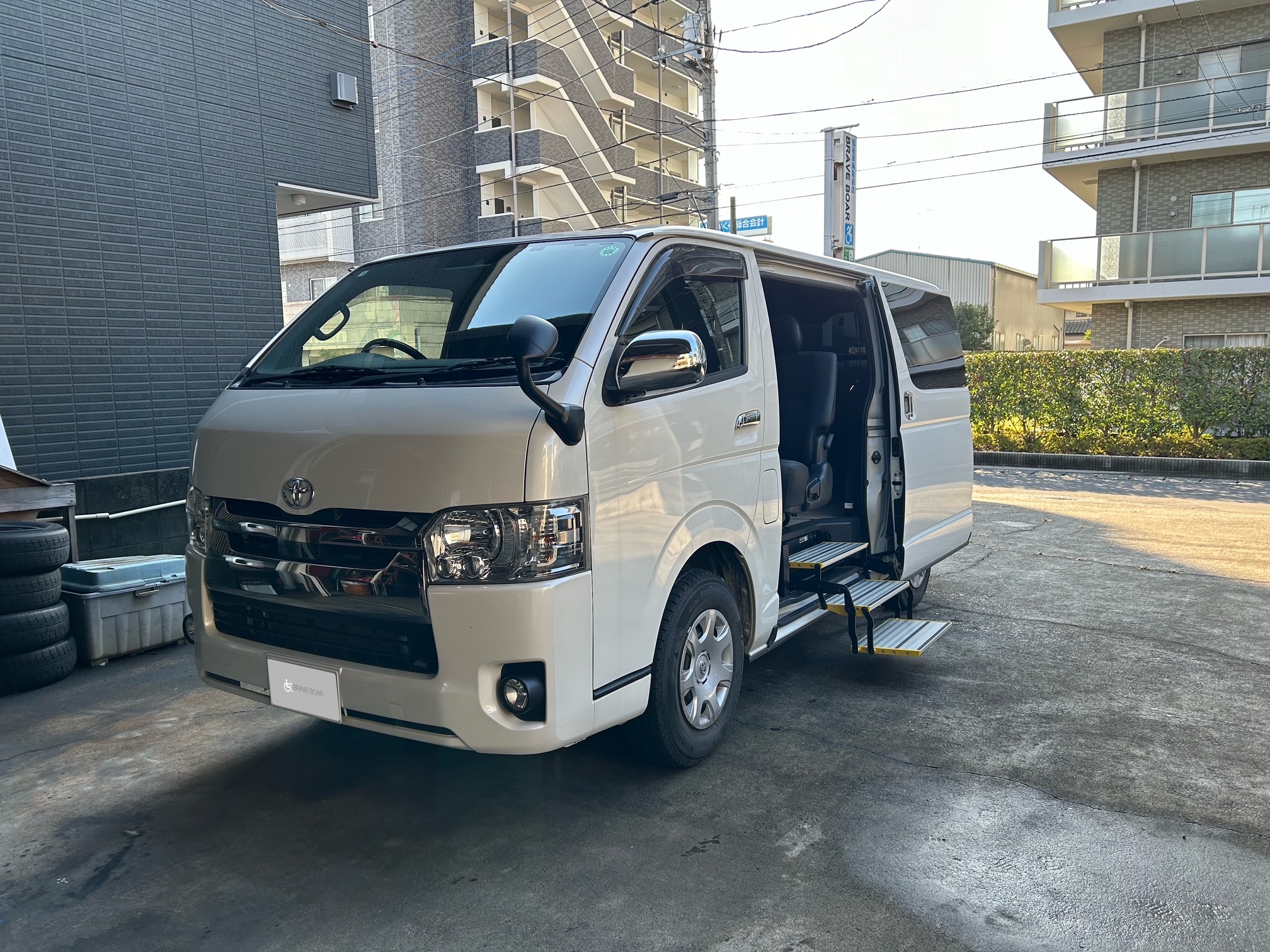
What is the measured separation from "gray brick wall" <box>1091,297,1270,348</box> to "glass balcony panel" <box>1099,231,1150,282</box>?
841mm

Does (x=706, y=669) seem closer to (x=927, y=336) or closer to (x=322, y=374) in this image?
(x=322, y=374)

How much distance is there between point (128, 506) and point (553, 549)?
19.8 ft

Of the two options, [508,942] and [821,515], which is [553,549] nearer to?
[508,942]

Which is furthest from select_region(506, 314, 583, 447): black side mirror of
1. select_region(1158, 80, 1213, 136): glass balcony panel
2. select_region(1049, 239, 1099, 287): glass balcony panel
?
select_region(1158, 80, 1213, 136): glass balcony panel

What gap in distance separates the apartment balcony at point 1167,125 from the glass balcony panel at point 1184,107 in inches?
0.5

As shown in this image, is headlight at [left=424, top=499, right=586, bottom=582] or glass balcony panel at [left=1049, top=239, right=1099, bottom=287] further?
glass balcony panel at [left=1049, top=239, right=1099, bottom=287]

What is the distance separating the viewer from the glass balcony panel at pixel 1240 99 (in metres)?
18.4

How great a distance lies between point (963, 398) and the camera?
6.52 m

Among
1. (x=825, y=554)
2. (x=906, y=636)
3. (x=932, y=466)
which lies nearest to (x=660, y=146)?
(x=932, y=466)

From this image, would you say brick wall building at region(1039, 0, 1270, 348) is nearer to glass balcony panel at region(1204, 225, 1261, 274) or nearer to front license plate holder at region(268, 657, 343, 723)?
glass balcony panel at region(1204, 225, 1261, 274)

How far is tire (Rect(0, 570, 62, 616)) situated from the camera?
4.93 m

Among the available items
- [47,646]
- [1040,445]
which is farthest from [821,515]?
[1040,445]

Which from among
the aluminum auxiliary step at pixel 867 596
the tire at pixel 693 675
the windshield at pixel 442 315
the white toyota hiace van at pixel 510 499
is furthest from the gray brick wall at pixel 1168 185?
the windshield at pixel 442 315

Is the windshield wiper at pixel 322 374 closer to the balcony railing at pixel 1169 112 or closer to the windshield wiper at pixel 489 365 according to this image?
the windshield wiper at pixel 489 365
